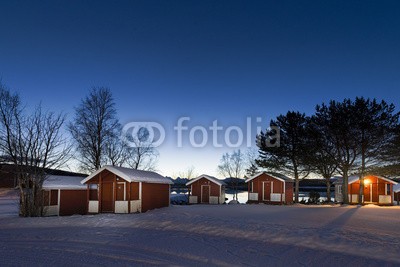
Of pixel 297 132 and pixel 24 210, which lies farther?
pixel 297 132

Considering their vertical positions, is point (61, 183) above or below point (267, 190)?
above

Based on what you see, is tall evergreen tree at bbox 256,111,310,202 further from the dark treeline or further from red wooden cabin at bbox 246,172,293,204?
red wooden cabin at bbox 246,172,293,204

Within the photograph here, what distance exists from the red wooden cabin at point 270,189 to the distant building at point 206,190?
12.0 feet

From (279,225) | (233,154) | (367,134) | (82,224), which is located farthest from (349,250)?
(233,154)

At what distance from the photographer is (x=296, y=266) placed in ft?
28.1

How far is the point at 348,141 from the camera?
33188mm

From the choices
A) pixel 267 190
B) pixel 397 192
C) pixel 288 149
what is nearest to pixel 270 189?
pixel 267 190

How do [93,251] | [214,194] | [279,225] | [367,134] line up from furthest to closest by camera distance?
[214,194]
[367,134]
[279,225]
[93,251]

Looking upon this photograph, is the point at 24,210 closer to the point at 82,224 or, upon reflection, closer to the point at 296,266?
the point at 82,224

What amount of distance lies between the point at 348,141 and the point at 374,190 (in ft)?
29.2

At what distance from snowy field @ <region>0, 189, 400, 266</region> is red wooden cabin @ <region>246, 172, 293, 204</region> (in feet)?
64.1

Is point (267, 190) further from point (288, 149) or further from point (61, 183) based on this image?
point (61, 183)

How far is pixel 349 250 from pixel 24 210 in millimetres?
18851

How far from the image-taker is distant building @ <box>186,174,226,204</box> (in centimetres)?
3703
